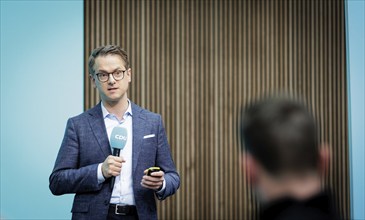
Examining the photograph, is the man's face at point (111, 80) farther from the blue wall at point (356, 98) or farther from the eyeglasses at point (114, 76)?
the blue wall at point (356, 98)

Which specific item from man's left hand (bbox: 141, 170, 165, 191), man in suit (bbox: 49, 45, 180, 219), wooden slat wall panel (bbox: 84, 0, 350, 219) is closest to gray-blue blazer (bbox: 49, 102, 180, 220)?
man in suit (bbox: 49, 45, 180, 219)

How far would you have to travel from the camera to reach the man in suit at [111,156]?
3002 mm

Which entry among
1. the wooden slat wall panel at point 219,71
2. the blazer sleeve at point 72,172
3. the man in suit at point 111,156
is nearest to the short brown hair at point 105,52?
the man in suit at point 111,156

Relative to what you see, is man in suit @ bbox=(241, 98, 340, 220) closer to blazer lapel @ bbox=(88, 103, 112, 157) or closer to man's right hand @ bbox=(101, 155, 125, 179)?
man's right hand @ bbox=(101, 155, 125, 179)

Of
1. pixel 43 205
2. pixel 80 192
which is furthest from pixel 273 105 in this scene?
pixel 43 205

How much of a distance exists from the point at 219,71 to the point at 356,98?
4.86 feet

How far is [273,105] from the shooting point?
4.54ft

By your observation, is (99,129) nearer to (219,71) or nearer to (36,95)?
(36,95)

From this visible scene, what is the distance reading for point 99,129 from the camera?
3.12m

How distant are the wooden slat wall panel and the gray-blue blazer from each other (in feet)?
8.32

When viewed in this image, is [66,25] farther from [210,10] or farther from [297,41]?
[297,41]

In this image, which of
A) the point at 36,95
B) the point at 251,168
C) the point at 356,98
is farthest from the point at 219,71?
the point at 251,168

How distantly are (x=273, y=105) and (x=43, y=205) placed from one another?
429cm

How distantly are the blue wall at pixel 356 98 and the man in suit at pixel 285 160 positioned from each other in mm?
4794
